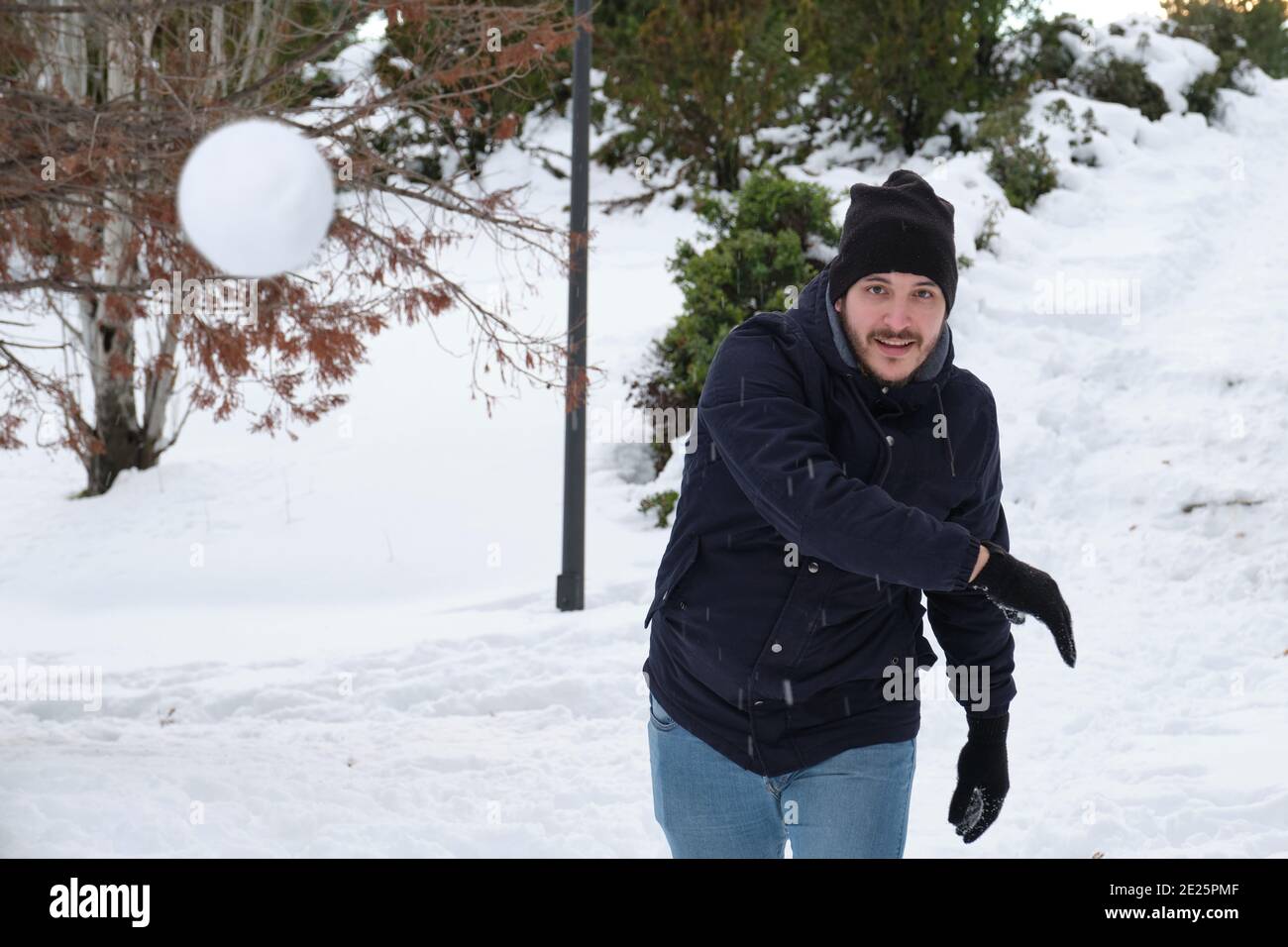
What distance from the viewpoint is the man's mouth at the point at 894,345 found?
2.12m

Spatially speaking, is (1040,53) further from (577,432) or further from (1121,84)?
(577,432)

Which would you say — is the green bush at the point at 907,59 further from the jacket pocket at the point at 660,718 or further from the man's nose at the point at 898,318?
the jacket pocket at the point at 660,718

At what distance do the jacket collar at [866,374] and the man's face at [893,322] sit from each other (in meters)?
0.01

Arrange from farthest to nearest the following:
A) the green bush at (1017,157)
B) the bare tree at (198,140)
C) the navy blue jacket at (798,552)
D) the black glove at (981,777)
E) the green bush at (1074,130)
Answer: the green bush at (1074,130)
the green bush at (1017,157)
the bare tree at (198,140)
the black glove at (981,777)
the navy blue jacket at (798,552)

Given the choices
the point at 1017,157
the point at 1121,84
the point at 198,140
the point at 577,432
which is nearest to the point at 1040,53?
the point at 1121,84

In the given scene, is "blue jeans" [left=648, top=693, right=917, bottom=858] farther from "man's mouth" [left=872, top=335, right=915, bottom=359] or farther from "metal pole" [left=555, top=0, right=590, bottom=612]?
"metal pole" [left=555, top=0, right=590, bottom=612]

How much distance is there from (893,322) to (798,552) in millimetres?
426

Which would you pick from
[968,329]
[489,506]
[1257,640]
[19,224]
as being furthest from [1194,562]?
[19,224]

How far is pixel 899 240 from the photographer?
7.16 ft

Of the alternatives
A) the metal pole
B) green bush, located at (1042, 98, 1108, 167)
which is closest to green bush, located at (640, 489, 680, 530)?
the metal pole

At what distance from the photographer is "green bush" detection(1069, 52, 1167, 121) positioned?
17.0 metres

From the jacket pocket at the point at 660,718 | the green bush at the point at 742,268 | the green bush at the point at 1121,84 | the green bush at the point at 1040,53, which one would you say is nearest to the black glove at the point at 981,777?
the jacket pocket at the point at 660,718
